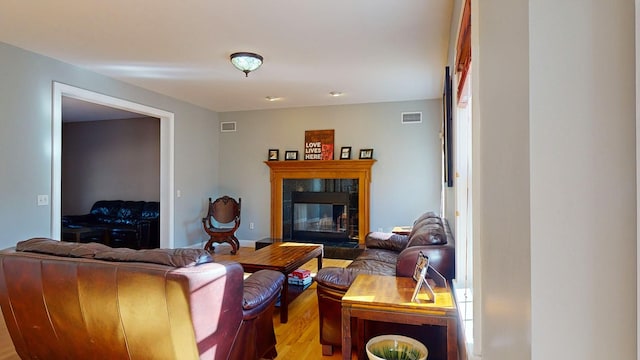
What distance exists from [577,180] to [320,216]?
5711 millimetres

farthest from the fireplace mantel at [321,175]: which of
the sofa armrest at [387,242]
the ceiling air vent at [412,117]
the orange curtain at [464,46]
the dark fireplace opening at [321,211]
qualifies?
the orange curtain at [464,46]

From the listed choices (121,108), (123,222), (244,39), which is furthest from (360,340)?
(123,222)

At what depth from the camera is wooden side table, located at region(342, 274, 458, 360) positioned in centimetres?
170

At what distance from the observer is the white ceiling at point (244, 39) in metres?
2.61

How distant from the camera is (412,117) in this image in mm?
5555

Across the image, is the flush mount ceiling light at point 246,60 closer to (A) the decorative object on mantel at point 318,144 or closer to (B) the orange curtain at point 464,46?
(B) the orange curtain at point 464,46

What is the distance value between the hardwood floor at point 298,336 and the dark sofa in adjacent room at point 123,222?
3.00 m

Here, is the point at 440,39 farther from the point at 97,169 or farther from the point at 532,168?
the point at 97,169

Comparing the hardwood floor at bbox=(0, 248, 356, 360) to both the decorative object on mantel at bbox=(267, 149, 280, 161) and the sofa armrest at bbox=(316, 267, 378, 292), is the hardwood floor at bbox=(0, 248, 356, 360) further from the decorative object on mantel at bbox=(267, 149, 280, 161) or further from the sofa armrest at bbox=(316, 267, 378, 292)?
the decorative object on mantel at bbox=(267, 149, 280, 161)

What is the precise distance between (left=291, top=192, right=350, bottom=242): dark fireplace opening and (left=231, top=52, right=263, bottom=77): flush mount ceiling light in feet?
9.42

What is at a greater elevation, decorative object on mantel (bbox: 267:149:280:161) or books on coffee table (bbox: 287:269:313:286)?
decorative object on mantel (bbox: 267:149:280:161)

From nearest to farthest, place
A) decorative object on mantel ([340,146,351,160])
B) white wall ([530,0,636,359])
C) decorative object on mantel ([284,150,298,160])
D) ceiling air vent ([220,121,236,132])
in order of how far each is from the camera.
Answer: white wall ([530,0,636,359]) < decorative object on mantel ([340,146,351,160]) < decorative object on mantel ([284,150,298,160]) < ceiling air vent ([220,121,236,132])

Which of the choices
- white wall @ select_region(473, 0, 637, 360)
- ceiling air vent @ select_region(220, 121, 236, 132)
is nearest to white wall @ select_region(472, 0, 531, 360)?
white wall @ select_region(473, 0, 637, 360)

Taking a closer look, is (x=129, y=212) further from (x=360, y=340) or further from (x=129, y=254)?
(x=360, y=340)
